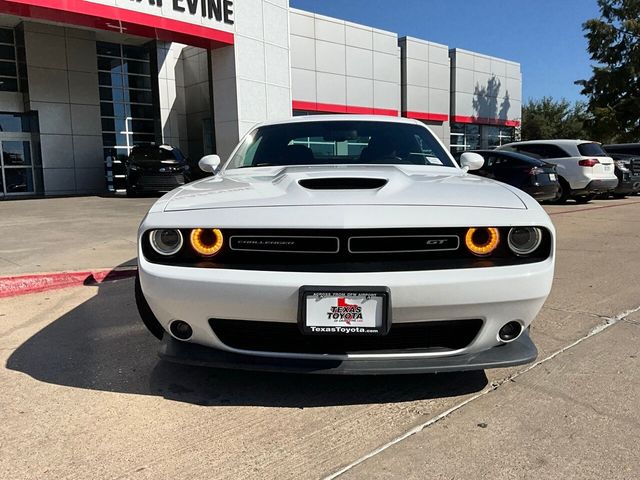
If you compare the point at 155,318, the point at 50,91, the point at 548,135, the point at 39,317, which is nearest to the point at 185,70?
the point at 50,91

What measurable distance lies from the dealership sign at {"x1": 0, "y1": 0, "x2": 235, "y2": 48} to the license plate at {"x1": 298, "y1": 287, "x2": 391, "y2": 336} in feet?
45.4

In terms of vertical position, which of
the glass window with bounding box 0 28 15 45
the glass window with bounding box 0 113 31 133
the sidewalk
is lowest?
the sidewalk

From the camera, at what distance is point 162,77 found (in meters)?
22.2

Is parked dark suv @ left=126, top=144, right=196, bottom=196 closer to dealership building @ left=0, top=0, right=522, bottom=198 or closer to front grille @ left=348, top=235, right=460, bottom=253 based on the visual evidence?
dealership building @ left=0, top=0, right=522, bottom=198

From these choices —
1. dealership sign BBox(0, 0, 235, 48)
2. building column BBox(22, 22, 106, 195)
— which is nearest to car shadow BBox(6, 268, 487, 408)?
dealership sign BBox(0, 0, 235, 48)

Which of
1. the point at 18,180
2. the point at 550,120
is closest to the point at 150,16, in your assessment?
the point at 18,180

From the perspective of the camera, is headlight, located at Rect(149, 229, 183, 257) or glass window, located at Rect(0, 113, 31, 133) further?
glass window, located at Rect(0, 113, 31, 133)

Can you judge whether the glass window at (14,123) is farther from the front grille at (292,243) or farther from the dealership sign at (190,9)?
the front grille at (292,243)

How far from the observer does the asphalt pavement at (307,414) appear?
6.57 feet

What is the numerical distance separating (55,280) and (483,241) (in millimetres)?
Result: 4211

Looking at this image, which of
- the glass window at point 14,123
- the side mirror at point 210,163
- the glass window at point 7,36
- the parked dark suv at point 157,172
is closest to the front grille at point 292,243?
the side mirror at point 210,163

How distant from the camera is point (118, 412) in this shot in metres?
2.45

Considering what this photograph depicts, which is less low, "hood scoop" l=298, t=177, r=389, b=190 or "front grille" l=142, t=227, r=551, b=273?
"hood scoop" l=298, t=177, r=389, b=190

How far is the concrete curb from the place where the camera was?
4691mm
